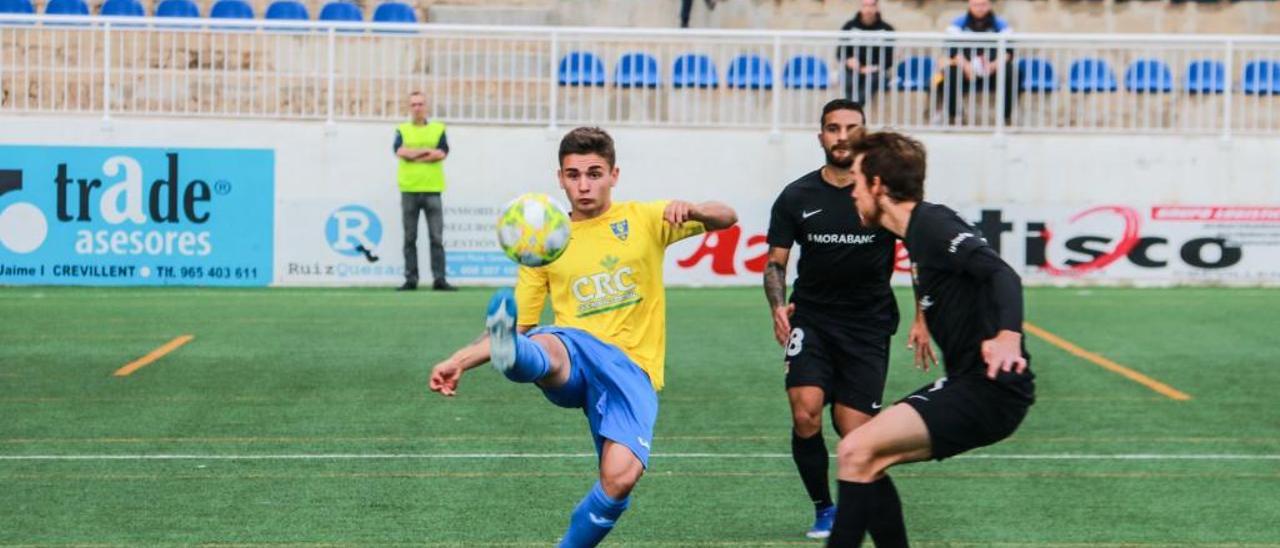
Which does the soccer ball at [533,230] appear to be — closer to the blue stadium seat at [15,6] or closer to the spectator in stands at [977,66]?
the spectator in stands at [977,66]

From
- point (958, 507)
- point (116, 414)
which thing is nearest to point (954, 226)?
point (958, 507)

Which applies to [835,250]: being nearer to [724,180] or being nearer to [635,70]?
[724,180]

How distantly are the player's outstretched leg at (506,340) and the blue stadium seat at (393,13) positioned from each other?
→ 17712 mm

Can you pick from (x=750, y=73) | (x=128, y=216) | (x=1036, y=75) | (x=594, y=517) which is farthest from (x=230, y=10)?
(x=594, y=517)

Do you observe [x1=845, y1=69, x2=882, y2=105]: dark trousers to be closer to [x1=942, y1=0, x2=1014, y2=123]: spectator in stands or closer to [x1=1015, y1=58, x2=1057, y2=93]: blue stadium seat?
[x1=942, y1=0, x2=1014, y2=123]: spectator in stands

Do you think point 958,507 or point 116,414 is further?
point 116,414

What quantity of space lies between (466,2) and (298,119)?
4943mm

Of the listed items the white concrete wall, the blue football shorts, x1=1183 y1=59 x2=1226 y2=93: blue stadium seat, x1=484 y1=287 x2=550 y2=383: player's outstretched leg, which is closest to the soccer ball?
x1=484 y1=287 x2=550 y2=383: player's outstretched leg

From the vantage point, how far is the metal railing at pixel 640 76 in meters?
21.2

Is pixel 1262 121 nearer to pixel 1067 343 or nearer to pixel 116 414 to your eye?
pixel 1067 343

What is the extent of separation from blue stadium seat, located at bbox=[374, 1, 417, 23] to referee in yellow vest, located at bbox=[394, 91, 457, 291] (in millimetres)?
3997

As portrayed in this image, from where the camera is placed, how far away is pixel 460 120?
21.5 meters

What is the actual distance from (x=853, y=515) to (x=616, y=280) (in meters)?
1.46

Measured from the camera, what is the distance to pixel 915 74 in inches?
859
